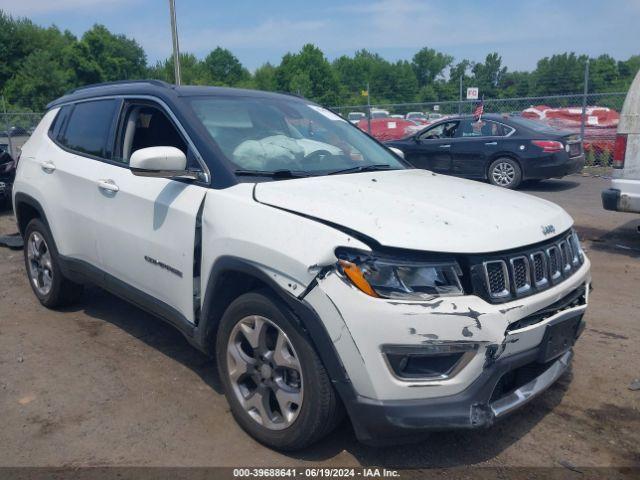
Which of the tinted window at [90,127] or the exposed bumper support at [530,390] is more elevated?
the tinted window at [90,127]

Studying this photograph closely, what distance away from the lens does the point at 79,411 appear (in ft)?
11.3

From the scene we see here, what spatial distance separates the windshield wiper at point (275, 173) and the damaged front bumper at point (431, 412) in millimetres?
1356

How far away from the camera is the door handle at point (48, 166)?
4.65 metres

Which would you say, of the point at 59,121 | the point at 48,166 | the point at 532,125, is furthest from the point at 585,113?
the point at 48,166

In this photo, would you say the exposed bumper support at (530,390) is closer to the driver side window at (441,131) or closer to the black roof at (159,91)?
the black roof at (159,91)

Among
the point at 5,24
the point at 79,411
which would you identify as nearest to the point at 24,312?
the point at 79,411

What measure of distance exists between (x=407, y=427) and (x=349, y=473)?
0.50 m

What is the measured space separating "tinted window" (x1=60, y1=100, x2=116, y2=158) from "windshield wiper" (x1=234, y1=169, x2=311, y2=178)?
1.46 metres

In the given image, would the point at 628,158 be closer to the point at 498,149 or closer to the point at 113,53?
the point at 498,149

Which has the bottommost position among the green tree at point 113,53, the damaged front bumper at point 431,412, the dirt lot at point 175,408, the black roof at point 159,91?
the dirt lot at point 175,408

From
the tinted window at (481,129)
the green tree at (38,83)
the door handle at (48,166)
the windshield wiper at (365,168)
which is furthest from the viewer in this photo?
the green tree at (38,83)

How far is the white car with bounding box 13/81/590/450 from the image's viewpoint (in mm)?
2514

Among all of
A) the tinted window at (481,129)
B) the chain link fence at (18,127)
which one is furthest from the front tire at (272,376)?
the chain link fence at (18,127)

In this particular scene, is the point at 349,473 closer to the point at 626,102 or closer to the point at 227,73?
the point at 626,102
